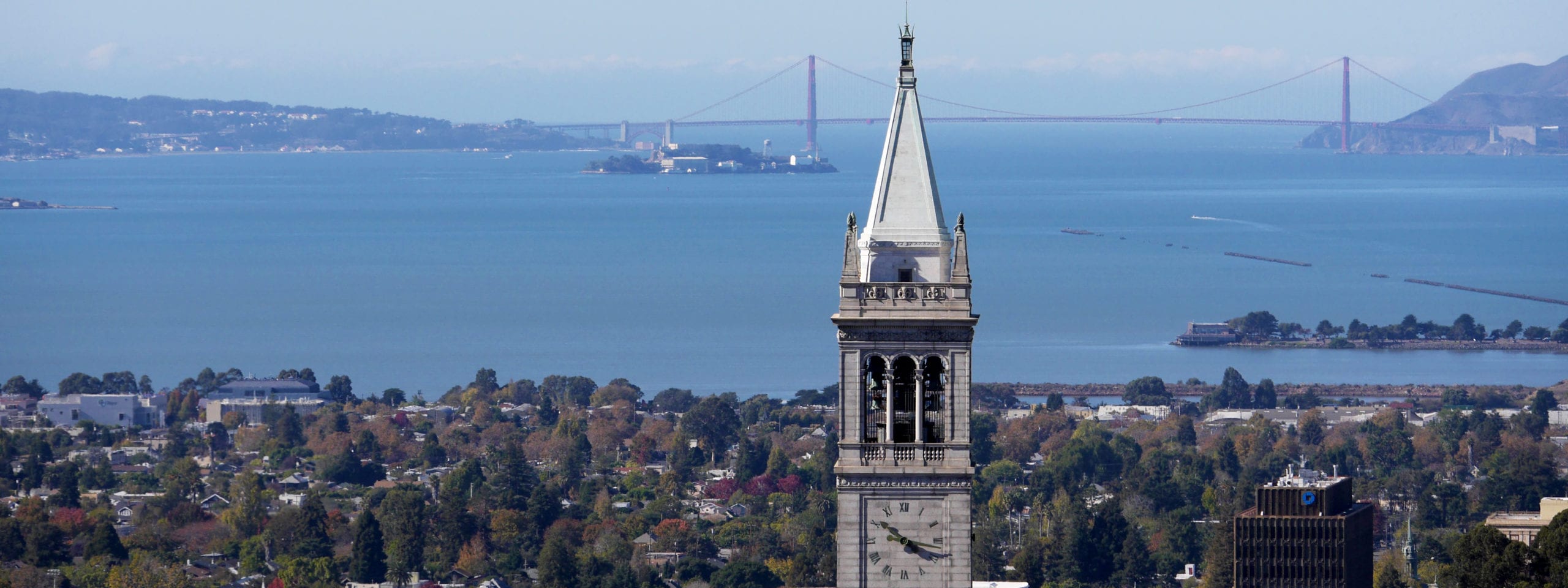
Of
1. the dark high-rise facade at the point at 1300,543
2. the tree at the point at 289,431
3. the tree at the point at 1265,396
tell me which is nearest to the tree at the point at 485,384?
the tree at the point at 289,431

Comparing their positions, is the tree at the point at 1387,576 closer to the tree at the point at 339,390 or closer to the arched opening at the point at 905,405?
the arched opening at the point at 905,405

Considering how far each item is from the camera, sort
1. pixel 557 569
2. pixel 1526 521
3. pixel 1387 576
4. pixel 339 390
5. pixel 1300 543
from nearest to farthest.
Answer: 1. pixel 1526 521
2. pixel 1300 543
3. pixel 1387 576
4. pixel 557 569
5. pixel 339 390

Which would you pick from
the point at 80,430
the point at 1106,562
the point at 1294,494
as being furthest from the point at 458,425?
the point at 1294,494

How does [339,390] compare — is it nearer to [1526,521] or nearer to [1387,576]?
[1387,576]

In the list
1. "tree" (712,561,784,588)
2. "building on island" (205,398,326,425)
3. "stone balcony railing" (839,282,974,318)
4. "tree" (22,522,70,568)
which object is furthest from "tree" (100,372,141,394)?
"stone balcony railing" (839,282,974,318)

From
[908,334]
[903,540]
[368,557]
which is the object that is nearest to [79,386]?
[368,557]

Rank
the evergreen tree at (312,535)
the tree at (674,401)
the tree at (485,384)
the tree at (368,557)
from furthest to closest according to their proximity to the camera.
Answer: the tree at (485,384)
the tree at (674,401)
the evergreen tree at (312,535)
the tree at (368,557)

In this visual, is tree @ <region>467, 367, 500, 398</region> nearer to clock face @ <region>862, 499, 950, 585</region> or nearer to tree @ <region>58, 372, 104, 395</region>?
tree @ <region>58, 372, 104, 395</region>
